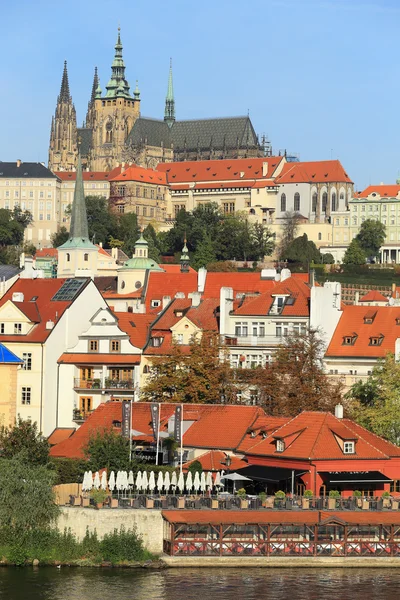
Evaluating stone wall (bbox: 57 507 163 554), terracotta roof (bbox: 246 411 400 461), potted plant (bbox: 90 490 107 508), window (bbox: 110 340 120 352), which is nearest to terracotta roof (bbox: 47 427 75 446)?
window (bbox: 110 340 120 352)

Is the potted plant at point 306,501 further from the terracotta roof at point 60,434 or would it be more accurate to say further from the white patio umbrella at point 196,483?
the terracotta roof at point 60,434

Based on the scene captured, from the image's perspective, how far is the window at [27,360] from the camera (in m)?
81.6

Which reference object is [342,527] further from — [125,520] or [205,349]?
[205,349]

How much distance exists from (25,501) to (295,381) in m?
19.3

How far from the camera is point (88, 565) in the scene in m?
60.2

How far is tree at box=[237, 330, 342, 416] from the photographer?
74938mm

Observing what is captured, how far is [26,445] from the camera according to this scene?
67.2 m

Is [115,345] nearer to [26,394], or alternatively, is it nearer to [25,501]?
[26,394]

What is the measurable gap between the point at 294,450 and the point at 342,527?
4.84 meters

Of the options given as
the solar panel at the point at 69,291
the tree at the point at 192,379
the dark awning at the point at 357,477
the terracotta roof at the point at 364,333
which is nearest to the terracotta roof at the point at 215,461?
the dark awning at the point at 357,477

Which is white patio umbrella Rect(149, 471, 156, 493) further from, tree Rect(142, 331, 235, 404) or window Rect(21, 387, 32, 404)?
window Rect(21, 387, 32, 404)

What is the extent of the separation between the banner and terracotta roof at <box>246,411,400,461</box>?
5.48 m

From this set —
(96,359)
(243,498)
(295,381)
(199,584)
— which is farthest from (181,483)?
(96,359)

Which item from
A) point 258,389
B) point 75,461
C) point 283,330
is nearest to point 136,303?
point 283,330
